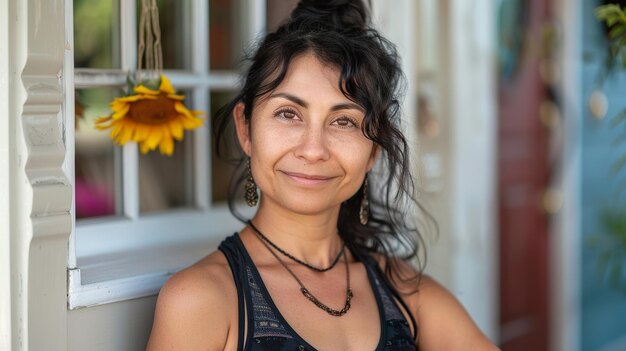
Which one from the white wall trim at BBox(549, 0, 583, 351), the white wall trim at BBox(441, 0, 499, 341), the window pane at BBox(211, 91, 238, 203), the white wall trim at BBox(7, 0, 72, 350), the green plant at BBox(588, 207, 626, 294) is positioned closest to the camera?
the white wall trim at BBox(7, 0, 72, 350)

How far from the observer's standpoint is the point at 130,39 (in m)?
1.97

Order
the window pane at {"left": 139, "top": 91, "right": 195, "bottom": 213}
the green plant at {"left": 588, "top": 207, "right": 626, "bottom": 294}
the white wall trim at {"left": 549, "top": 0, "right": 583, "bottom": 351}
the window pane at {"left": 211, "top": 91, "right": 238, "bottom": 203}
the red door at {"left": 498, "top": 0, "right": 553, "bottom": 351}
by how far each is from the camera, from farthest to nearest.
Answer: the white wall trim at {"left": 549, "top": 0, "right": 583, "bottom": 351} → the red door at {"left": 498, "top": 0, "right": 553, "bottom": 351} → the green plant at {"left": 588, "top": 207, "right": 626, "bottom": 294} → the window pane at {"left": 211, "top": 91, "right": 238, "bottom": 203} → the window pane at {"left": 139, "top": 91, "right": 195, "bottom": 213}

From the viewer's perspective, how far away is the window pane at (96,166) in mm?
2004

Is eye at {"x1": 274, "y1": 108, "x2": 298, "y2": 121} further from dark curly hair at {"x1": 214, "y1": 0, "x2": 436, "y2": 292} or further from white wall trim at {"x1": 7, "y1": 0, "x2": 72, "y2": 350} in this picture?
white wall trim at {"x1": 7, "y1": 0, "x2": 72, "y2": 350}

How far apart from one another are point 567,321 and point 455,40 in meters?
1.54

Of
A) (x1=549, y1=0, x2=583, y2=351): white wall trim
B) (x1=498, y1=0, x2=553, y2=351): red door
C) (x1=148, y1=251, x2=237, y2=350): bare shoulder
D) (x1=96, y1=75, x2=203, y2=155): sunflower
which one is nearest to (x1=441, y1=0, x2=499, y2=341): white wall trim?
(x1=498, y1=0, x2=553, y2=351): red door

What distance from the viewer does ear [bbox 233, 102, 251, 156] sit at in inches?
71.2

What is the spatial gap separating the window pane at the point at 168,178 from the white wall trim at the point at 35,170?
638 millimetres

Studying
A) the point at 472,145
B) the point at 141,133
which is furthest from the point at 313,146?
the point at 472,145

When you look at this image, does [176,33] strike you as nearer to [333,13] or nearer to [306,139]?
[333,13]

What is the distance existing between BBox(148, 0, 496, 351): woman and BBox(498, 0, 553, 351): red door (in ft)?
5.63

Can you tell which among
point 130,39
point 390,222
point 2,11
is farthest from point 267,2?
point 2,11

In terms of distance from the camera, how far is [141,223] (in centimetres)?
209

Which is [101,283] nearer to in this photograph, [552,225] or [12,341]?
[12,341]
